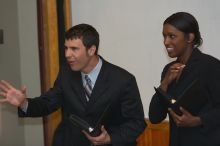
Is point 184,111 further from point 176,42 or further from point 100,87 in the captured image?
point 100,87

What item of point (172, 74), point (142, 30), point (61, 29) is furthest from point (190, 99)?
point (61, 29)

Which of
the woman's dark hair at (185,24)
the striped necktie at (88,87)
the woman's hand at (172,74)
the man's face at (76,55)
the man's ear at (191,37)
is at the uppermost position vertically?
the woman's dark hair at (185,24)

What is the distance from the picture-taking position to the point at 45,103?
2.43m

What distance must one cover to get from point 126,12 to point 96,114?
51.0 inches

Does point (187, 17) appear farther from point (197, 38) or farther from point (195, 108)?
point (195, 108)

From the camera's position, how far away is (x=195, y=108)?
2.21m

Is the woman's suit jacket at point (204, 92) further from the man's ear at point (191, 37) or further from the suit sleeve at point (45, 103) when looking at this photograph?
the suit sleeve at point (45, 103)

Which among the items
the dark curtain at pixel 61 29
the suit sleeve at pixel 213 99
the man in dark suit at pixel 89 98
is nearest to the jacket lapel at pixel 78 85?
the man in dark suit at pixel 89 98

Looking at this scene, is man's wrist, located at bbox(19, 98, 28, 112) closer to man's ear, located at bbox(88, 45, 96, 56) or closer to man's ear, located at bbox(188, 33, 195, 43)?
man's ear, located at bbox(88, 45, 96, 56)

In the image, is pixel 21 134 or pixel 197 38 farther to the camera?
pixel 21 134

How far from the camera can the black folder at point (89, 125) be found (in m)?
2.07

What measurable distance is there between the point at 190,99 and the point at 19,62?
7.45ft

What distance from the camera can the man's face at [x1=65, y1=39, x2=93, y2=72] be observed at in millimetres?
2361

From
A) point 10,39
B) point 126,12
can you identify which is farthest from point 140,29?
point 10,39
